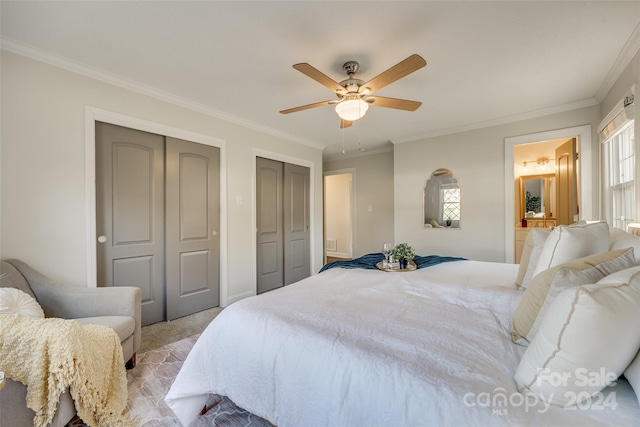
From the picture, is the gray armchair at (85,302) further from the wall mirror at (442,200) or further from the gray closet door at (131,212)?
the wall mirror at (442,200)

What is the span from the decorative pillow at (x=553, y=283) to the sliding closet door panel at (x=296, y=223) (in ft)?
11.6

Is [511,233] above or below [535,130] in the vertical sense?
below

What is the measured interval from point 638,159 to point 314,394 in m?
2.78

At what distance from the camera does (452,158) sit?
157 inches

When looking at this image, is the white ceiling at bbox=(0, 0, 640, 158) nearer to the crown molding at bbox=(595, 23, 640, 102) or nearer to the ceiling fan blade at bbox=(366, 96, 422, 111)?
the crown molding at bbox=(595, 23, 640, 102)

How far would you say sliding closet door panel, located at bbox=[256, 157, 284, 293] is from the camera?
3920 mm

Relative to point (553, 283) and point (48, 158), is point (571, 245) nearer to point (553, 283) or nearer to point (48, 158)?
point (553, 283)

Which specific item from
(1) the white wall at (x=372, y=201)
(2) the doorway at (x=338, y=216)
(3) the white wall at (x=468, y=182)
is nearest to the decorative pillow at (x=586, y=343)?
(3) the white wall at (x=468, y=182)

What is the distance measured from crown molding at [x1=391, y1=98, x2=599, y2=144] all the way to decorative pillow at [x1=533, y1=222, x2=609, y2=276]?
260 centimetres

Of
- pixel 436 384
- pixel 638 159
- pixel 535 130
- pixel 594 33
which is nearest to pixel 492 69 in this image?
pixel 594 33

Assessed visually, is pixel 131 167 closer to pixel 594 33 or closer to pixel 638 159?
pixel 594 33

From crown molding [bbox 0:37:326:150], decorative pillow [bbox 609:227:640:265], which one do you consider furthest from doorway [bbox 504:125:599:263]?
crown molding [bbox 0:37:326:150]

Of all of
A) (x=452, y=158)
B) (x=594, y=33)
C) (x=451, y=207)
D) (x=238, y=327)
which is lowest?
(x=238, y=327)

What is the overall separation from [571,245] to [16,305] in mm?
2935
